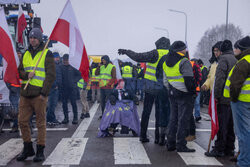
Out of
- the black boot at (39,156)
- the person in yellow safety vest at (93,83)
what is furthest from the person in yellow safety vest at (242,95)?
the person in yellow safety vest at (93,83)

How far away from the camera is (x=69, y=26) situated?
5.82 m

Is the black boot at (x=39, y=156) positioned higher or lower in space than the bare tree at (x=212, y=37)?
lower

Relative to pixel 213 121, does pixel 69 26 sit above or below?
above

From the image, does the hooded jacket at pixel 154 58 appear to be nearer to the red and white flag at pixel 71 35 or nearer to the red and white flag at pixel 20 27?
the red and white flag at pixel 71 35

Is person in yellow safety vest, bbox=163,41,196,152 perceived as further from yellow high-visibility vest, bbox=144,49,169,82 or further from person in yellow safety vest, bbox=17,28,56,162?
person in yellow safety vest, bbox=17,28,56,162

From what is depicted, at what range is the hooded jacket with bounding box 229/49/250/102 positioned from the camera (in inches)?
A: 176

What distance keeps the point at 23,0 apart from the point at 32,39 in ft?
22.5

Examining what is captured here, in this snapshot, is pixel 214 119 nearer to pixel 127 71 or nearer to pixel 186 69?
pixel 186 69

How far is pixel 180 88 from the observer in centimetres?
576

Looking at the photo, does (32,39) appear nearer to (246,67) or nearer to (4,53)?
(4,53)

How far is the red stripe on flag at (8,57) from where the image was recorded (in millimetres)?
5449

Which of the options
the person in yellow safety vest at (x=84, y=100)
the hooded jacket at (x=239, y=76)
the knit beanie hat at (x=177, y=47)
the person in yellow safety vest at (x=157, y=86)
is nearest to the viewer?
the hooded jacket at (x=239, y=76)

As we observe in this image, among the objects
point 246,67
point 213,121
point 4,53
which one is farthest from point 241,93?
point 4,53

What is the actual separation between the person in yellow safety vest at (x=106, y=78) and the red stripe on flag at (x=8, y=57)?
4.53 meters
